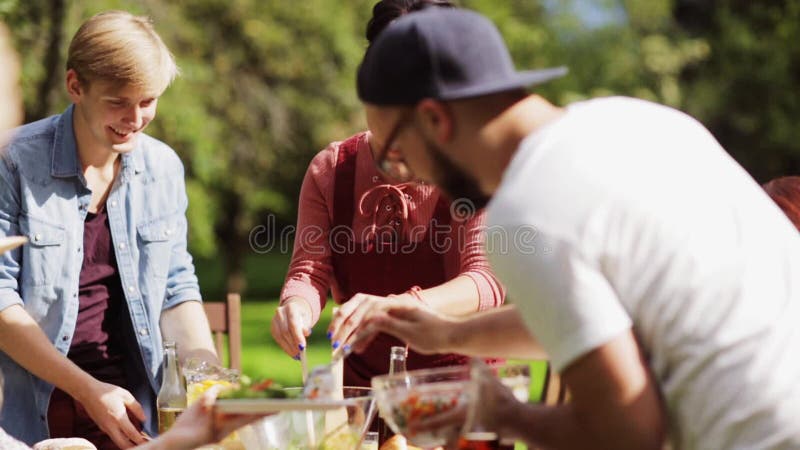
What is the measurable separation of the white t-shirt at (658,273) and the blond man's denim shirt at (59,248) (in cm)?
198

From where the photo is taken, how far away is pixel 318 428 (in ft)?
8.18

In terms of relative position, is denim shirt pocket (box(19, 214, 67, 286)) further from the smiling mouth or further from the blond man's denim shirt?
the smiling mouth

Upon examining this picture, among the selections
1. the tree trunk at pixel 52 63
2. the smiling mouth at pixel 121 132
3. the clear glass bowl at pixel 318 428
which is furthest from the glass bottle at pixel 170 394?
the tree trunk at pixel 52 63

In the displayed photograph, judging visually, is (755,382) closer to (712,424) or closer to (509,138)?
(712,424)

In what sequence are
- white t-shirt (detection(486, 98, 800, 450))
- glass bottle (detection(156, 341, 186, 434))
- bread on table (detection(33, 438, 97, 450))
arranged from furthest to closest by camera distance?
glass bottle (detection(156, 341, 186, 434)) → bread on table (detection(33, 438, 97, 450)) → white t-shirt (detection(486, 98, 800, 450))

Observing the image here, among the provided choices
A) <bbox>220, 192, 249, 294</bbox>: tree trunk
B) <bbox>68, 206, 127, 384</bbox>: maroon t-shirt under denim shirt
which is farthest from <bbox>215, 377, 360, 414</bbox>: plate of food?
<bbox>220, 192, 249, 294</bbox>: tree trunk

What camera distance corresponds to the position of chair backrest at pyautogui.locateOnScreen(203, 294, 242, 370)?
14.0 feet

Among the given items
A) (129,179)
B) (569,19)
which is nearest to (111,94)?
(129,179)

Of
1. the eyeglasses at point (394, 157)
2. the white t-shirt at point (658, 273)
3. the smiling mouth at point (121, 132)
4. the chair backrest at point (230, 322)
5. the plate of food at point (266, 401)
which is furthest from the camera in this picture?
the chair backrest at point (230, 322)

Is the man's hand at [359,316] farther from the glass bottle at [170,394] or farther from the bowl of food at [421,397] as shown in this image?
the glass bottle at [170,394]

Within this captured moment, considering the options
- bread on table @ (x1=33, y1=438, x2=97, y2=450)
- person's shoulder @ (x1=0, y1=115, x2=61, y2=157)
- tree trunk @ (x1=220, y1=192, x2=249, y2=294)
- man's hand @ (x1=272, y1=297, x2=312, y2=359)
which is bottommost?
tree trunk @ (x1=220, y1=192, x2=249, y2=294)

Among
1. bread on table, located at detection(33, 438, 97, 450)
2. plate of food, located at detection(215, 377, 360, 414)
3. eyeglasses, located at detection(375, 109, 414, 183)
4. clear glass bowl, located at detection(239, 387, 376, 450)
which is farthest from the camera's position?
bread on table, located at detection(33, 438, 97, 450)

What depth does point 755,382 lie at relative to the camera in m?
1.75

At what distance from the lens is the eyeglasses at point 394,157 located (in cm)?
194
